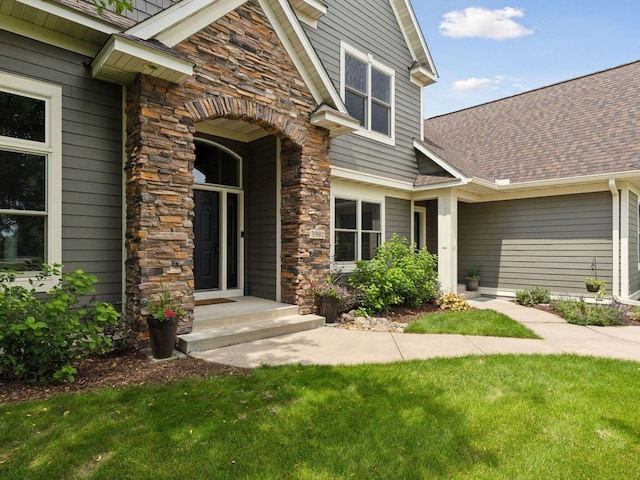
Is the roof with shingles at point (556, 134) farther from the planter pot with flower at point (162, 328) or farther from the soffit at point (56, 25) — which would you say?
the soffit at point (56, 25)

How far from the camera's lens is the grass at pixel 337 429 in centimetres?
240

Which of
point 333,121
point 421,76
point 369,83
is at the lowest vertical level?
point 333,121

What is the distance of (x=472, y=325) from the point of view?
21.5 feet

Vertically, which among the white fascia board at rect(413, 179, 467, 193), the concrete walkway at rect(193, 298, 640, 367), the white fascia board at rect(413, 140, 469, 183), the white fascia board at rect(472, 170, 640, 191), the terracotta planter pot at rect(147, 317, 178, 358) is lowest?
the concrete walkway at rect(193, 298, 640, 367)

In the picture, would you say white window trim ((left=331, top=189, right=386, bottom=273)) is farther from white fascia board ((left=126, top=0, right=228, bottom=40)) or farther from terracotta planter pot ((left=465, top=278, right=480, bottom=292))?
white fascia board ((left=126, top=0, right=228, bottom=40))

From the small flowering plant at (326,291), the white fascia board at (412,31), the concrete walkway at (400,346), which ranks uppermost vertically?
the white fascia board at (412,31)

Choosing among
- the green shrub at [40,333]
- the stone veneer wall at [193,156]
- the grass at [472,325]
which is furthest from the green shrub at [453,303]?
the green shrub at [40,333]

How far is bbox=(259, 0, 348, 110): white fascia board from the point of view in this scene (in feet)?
19.4

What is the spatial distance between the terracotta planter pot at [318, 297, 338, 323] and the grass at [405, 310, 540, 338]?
130cm

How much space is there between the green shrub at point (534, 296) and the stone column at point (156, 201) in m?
8.02

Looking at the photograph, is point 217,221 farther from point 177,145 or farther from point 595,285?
point 595,285

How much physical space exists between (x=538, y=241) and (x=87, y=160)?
10125mm

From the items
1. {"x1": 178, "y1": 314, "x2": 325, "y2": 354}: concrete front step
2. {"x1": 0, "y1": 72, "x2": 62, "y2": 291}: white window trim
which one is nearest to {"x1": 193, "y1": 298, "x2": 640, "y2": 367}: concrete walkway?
{"x1": 178, "y1": 314, "x2": 325, "y2": 354}: concrete front step

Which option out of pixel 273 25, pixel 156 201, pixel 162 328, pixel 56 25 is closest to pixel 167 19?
pixel 56 25
